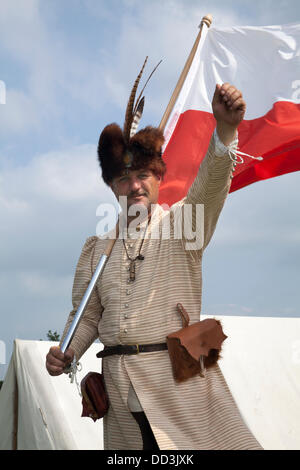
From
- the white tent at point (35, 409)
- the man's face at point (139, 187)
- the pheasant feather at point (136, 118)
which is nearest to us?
the man's face at point (139, 187)

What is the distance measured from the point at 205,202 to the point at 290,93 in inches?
54.5

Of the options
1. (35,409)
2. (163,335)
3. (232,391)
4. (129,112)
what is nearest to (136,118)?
(129,112)

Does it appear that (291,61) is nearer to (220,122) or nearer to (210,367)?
(220,122)

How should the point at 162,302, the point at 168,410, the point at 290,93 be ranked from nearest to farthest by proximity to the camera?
1. the point at 168,410
2. the point at 162,302
3. the point at 290,93

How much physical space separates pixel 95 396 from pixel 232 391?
8.64 feet

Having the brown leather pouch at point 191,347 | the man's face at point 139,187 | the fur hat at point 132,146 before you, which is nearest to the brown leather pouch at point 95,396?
the brown leather pouch at point 191,347

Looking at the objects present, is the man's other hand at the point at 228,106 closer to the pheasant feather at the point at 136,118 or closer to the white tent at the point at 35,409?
the pheasant feather at the point at 136,118

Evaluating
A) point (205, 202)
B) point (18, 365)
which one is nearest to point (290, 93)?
point (205, 202)

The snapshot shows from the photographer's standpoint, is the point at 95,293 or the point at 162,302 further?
the point at 95,293

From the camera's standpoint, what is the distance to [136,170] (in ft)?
8.66

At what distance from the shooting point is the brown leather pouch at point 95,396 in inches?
93.6

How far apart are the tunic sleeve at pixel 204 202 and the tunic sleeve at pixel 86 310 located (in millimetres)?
584

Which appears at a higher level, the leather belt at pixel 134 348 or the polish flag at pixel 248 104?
the polish flag at pixel 248 104

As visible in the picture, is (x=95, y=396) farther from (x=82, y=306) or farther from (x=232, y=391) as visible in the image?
(x=232, y=391)
